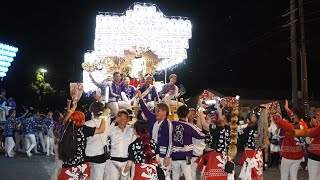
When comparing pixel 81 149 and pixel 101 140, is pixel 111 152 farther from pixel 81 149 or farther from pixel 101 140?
pixel 81 149

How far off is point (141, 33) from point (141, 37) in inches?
6.5

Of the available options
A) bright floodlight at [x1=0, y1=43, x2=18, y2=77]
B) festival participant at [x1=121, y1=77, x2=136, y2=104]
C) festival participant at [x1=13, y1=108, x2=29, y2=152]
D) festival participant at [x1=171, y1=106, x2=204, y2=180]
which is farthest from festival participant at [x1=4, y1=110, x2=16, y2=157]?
bright floodlight at [x1=0, y1=43, x2=18, y2=77]

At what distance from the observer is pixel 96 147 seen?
767 centimetres

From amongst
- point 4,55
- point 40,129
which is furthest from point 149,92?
point 4,55

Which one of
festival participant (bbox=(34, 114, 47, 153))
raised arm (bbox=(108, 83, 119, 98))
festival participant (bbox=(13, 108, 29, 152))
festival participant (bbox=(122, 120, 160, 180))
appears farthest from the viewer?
festival participant (bbox=(34, 114, 47, 153))

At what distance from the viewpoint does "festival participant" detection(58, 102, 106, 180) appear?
671 centimetres

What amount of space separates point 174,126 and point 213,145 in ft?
2.91

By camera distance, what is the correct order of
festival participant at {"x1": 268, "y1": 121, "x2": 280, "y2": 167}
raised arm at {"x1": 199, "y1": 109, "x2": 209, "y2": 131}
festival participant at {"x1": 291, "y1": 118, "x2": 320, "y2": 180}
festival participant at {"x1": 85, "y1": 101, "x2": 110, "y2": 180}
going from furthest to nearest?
festival participant at {"x1": 268, "y1": 121, "x2": 280, "y2": 167}
raised arm at {"x1": 199, "y1": 109, "x2": 209, "y2": 131}
festival participant at {"x1": 291, "y1": 118, "x2": 320, "y2": 180}
festival participant at {"x1": 85, "y1": 101, "x2": 110, "y2": 180}

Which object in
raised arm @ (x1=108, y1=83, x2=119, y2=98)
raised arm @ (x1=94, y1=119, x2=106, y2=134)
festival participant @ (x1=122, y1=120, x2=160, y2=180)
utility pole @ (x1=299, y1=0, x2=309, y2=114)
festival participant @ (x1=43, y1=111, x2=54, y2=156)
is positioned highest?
utility pole @ (x1=299, y1=0, x2=309, y2=114)

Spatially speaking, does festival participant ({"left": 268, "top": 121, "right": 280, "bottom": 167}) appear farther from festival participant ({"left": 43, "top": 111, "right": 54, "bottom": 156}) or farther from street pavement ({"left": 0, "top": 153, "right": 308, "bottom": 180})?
festival participant ({"left": 43, "top": 111, "right": 54, "bottom": 156})

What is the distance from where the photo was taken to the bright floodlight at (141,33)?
16.6 meters

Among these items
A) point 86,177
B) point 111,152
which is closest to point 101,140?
point 111,152

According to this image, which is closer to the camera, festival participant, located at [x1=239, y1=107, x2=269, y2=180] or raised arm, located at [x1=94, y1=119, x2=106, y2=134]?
raised arm, located at [x1=94, y1=119, x2=106, y2=134]

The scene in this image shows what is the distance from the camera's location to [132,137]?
795 cm
